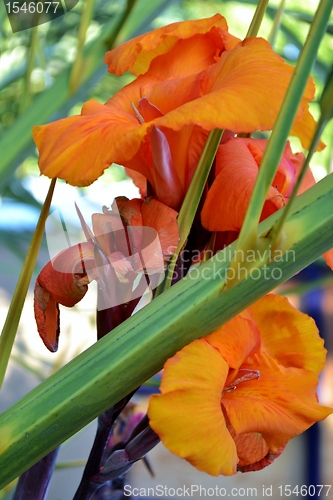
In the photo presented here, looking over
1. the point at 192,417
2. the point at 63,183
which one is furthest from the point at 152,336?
the point at 63,183

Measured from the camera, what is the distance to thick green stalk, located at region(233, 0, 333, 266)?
9 cm

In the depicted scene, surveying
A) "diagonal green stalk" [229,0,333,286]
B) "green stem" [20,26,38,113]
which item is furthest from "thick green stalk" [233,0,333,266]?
"green stem" [20,26,38,113]

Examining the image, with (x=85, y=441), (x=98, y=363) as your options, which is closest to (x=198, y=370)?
(x=98, y=363)

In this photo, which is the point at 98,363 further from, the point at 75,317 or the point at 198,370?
the point at 75,317

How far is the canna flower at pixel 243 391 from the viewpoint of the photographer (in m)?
0.10

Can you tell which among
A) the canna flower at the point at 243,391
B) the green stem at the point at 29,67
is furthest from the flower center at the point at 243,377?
the green stem at the point at 29,67

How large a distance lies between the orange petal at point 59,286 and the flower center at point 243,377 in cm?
4

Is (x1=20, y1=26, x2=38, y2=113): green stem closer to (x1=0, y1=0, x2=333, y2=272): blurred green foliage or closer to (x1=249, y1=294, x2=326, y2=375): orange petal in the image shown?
(x1=0, y1=0, x2=333, y2=272): blurred green foliage

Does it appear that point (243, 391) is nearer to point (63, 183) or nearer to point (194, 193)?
point (194, 193)

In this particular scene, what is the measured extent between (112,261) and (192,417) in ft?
0.14

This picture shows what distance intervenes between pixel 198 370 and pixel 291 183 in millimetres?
62

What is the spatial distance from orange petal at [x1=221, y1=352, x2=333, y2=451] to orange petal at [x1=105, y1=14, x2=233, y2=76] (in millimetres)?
78

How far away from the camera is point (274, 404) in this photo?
4.8 inches

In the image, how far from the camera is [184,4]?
0.31 m
